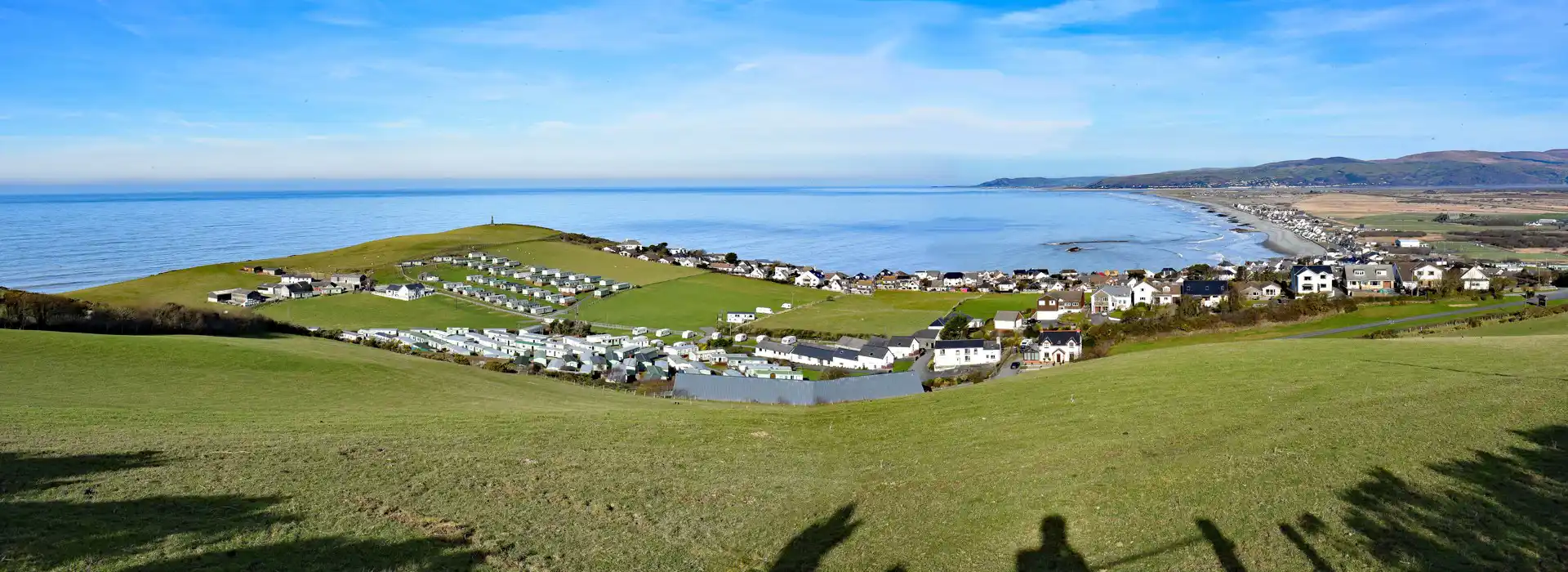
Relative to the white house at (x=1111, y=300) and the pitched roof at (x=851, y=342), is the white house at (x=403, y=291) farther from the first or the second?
the white house at (x=1111, y=300)

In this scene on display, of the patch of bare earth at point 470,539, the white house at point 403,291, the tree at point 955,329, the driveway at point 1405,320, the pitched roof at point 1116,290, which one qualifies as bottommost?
the tree at point 955,329

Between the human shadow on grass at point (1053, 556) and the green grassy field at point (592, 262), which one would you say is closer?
the human shadow on grass at point (1053, 556)

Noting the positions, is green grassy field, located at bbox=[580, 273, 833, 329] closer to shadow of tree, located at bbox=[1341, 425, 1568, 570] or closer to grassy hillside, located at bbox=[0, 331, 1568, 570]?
grassy hillside, located at bbox=[0, 331, 1568, 570]

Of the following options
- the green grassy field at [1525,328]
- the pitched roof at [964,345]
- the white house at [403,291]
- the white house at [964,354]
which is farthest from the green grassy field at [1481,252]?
the white house at [403,291]

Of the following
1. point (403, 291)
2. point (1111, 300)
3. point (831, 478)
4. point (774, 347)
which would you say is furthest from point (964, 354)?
point (403, 291)

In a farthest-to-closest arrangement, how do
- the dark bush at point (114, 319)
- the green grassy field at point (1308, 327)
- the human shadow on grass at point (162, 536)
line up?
the green grassy field at point (1308, 327), the dark bush at point (114, 319), the human shadow on grass at point (162, 536)

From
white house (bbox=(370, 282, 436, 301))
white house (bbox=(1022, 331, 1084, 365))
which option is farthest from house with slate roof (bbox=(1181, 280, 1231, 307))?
white house (bbox=(370, 282, 436, 301))
